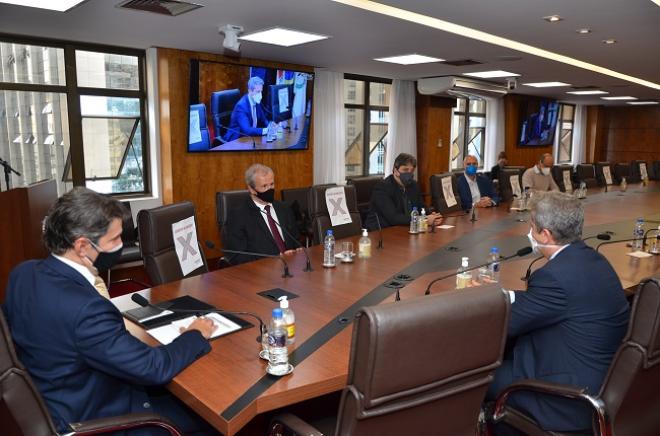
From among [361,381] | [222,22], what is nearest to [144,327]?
[361,381]

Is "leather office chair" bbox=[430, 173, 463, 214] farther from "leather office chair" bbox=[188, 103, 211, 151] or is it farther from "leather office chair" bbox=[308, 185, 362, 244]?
"leather office chair" bbox=[188, 103, 211, 151]

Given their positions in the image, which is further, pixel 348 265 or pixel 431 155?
pixel 431 155

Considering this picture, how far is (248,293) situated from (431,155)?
6929 mm

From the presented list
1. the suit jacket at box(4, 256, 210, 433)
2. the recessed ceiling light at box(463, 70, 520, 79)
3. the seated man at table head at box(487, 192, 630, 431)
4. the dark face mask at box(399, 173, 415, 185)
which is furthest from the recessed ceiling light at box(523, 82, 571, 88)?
the suit jacket at box(4, 256, 210, 433)

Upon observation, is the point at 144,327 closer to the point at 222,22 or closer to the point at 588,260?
the point at 588,260

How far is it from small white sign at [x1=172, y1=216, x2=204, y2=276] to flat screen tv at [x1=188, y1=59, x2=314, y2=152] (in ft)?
9.66

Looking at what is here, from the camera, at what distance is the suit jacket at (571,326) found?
5.83ft

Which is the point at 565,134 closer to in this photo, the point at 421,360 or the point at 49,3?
the point at 49,3

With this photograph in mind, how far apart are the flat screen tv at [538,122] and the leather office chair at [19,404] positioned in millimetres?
11092

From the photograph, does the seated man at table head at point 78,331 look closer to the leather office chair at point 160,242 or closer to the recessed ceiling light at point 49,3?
the leather office chair at point 160,242

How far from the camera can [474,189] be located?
5.98 metres

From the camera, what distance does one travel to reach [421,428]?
1312 millimetres

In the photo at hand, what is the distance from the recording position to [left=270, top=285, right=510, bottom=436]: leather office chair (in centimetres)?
113

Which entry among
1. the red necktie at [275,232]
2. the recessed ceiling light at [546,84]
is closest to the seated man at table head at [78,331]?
the red necktie at [275,232]
